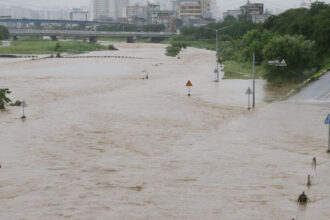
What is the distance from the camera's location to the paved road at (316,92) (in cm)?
4452

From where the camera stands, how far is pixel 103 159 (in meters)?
25.2

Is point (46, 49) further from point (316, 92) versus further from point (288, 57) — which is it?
point (316, 92)

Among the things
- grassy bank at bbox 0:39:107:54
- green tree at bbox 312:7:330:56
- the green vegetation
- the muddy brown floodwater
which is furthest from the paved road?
grassy bank at bbox 0:39:107:54

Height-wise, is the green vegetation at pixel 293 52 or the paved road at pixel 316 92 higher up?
the green vegetation at pixel 293 52

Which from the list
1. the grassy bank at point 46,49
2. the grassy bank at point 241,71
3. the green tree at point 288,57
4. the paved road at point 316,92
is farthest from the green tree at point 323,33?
the grassy bank at point 46,49

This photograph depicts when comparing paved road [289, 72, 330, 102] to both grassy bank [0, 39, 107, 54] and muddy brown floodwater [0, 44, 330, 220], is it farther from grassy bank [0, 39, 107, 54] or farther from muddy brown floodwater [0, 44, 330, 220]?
grassy bank [0, 39, 107, 54]

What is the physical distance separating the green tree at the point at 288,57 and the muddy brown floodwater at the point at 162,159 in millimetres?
9814

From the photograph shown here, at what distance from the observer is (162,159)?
25156 mm

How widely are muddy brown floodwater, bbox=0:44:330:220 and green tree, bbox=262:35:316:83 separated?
32.2ft

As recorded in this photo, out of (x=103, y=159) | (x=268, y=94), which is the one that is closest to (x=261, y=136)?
(x=103, y=159)

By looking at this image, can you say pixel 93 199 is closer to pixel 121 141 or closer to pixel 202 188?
pixel 202 188

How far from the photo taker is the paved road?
44.5 m

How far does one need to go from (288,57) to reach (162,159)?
34828mm

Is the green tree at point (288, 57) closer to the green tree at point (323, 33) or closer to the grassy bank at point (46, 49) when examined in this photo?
the green tree at point (323, 33)
